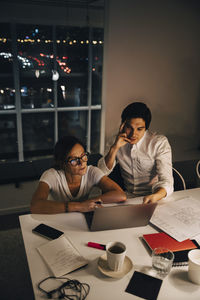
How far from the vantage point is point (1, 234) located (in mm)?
2883

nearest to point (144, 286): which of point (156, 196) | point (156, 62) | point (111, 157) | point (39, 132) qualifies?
point (156, 196)

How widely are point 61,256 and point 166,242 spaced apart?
0.55 m

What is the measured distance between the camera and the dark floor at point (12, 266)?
2139 mm

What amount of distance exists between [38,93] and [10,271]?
3433 millimetres

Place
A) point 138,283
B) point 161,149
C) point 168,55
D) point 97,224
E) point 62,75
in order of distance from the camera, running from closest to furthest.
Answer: point 138,283 → point 97,224 → point 161,149 → point 168,55 → point 62,75

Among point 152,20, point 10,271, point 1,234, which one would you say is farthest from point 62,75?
point 10,271

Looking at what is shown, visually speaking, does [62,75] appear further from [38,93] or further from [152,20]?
[152,20]

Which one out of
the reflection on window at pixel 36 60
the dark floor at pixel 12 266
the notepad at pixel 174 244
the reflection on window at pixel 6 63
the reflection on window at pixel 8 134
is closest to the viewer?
the notepad at pixel 174 244

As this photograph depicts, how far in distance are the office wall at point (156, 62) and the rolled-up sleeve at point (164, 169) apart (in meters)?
1.98

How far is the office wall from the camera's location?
13.0 ft

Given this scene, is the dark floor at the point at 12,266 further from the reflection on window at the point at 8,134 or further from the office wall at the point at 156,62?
the reflection on window at the point at 8,134

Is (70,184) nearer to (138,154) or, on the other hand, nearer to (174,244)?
(138,154)

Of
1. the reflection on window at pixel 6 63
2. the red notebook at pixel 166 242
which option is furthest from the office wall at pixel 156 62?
the red notebook at pixel 166 242

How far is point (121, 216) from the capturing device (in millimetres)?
1536
